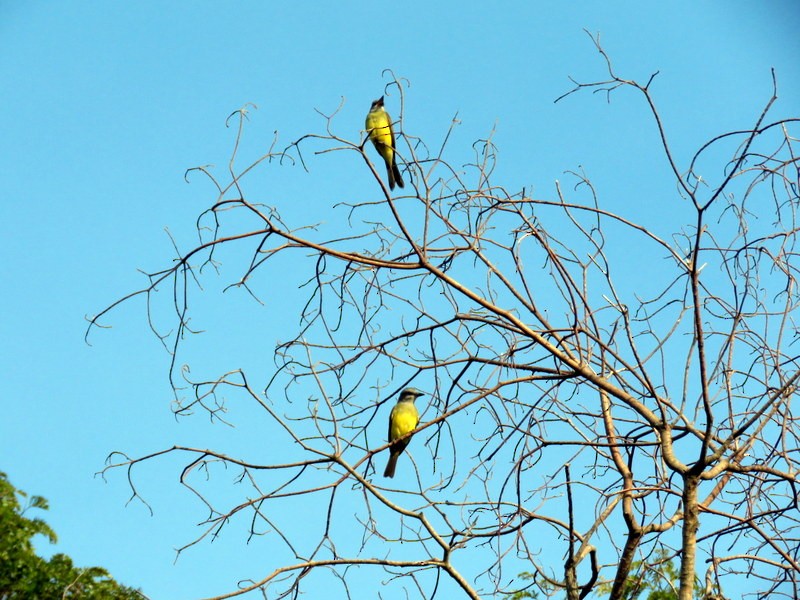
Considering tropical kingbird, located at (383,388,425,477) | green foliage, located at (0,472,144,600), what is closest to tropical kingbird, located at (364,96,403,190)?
tropical kingbird, located at (383,388,425,477)

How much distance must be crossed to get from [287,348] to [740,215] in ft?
5.97

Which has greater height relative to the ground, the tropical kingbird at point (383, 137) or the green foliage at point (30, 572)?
the tropical kingbird at point (383, 137)

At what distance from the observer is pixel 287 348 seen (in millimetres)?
3584

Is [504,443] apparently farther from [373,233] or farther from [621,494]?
[373,233]

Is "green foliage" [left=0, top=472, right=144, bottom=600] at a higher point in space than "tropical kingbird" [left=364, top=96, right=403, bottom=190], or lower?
lower

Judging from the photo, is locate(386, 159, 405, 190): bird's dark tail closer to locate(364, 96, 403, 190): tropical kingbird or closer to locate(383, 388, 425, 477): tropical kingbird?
locate(364, 96, 403, 190): tropical kingbird

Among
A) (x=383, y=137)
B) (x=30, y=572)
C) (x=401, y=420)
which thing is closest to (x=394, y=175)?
(x=383, y=137)

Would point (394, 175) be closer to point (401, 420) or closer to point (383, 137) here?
point (383, 137)

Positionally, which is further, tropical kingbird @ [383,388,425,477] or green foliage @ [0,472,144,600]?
green foliage @ [0,472,144,600]

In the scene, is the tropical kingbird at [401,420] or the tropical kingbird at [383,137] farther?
the tropical kingbird at [383,137]

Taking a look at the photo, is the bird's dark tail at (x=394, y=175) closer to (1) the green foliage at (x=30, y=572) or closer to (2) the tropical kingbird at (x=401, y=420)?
(2) the tropical kingbird at (x=401, y=420)

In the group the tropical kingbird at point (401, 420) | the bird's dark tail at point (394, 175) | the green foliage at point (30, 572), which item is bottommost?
the green foliage at point (30, 572)

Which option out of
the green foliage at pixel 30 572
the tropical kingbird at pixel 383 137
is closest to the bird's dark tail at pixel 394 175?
the tropical kingbird at pixel 383 137

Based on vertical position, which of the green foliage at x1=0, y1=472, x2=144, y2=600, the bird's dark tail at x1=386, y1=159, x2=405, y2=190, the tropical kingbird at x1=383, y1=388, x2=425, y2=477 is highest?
the bird's dark tail at x1=386, y1=159, x2=405, y2=190
